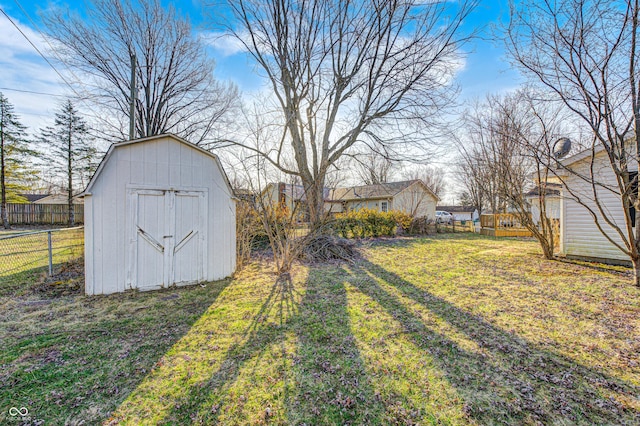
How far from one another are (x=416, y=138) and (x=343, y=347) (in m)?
9.07

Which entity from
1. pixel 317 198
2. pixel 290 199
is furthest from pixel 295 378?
pixel 290 199

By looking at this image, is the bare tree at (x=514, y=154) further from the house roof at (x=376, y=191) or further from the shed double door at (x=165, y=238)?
the house roof at (x=376, y=191)

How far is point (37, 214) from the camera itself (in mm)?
20234

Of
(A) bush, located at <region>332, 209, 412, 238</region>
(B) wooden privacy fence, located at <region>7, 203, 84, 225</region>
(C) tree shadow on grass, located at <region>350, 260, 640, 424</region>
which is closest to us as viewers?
(C) tree shadow on grass, located at <region>350, 260, 640, 424</region>

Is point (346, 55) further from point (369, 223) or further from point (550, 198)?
point (550, 198)

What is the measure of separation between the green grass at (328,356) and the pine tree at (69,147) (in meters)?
21.9

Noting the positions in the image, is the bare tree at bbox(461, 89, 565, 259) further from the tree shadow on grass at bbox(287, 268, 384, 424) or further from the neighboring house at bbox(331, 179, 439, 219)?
the neighboring house at bbox(331, 179, 439, 219)

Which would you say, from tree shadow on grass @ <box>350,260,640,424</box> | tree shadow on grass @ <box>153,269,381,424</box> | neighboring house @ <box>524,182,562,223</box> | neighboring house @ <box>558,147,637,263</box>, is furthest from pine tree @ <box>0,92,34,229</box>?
neighboring house @ <box>558,147,637,263</box>

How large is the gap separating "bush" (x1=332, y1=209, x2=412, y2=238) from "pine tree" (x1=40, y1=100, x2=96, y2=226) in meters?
19.9

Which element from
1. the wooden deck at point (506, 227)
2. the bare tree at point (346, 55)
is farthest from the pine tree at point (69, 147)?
the wooden deck at point (506, 227)

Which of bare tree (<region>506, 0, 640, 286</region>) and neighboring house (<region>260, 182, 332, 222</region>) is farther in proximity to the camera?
neighboring house (<region>260, 182, 332, 222</region>)

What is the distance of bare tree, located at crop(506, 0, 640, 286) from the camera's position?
183 inches

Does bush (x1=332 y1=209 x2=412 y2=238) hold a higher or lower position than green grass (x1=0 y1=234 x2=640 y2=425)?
higher

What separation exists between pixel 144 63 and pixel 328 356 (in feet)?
50.3
